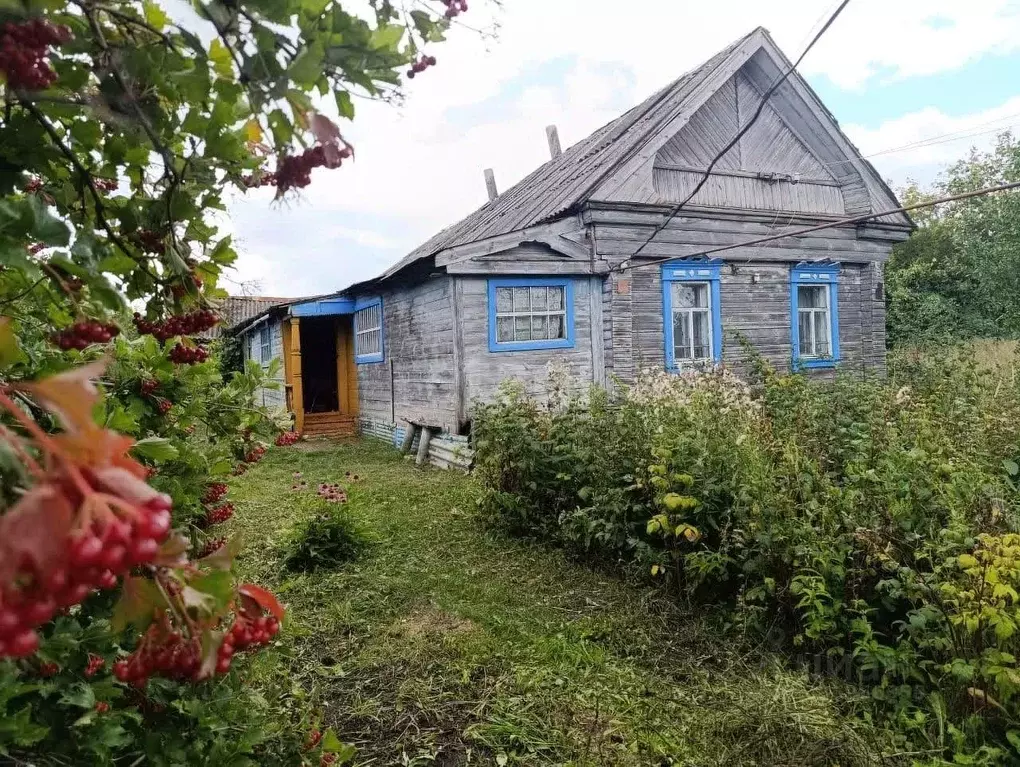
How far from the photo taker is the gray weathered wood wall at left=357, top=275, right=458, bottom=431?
31.0 feet

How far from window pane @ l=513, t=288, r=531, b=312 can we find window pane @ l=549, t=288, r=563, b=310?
0.34 m

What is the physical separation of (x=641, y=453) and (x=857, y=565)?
5.52 feet

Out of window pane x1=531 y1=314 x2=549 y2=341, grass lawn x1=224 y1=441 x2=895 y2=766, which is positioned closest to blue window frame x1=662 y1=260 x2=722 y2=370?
window pane x1=531 y1=314 x2=549 y2=341

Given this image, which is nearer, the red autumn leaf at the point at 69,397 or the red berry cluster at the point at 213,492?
the red autumn leaf at the point at 69,397

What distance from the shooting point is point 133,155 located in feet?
5.35

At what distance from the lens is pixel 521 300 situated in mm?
9375

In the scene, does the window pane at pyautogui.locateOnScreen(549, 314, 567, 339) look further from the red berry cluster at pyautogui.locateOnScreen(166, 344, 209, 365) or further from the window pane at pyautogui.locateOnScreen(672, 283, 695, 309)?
the red berry cluster at pyautogui.locateOnScreen(166, 344, 209, 365)

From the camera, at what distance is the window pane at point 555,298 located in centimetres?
953

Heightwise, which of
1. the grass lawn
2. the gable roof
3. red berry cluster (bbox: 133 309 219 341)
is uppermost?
the gable roof

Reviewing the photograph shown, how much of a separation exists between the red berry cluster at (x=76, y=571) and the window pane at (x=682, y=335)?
33.6 feet

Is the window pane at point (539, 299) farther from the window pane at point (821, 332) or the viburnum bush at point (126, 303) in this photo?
the viburnum bush at point (126, 303)

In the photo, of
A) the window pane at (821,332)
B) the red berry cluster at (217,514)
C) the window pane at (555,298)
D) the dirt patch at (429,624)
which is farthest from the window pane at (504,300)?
the red berry cluster at (217,514)

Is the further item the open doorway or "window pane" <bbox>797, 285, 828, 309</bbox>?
the open doorway

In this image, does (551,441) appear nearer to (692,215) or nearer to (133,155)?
(133,155)
